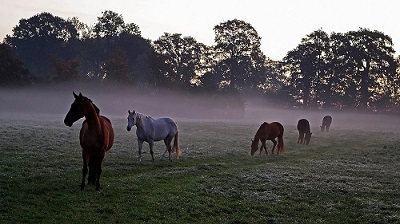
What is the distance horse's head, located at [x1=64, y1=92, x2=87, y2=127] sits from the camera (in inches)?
475

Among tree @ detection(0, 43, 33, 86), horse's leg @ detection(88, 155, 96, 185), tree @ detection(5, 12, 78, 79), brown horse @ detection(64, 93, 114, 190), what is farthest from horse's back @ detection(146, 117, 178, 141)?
tree @ detection(5, 12, 78, 79)

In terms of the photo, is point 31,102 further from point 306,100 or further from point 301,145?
point 306,100

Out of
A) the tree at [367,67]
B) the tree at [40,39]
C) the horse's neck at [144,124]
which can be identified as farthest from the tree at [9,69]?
the tree at [367,67]

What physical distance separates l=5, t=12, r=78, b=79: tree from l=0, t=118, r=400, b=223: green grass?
85281mm

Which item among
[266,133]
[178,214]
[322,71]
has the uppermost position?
[322,71]

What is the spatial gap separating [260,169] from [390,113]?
70989 millimetres

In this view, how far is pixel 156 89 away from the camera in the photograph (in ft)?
258

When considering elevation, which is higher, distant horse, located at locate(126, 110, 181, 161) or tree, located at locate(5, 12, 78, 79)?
tree, located at locate(5, 12, 78, 79)

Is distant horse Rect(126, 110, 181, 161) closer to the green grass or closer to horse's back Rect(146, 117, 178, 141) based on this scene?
horse's back Rect(146, 117, 178, 141)

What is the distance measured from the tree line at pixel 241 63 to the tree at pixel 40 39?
0.26 m

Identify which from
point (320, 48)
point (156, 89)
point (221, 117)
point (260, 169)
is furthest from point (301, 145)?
point (320, 48)

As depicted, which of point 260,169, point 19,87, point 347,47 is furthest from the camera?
point 347,47

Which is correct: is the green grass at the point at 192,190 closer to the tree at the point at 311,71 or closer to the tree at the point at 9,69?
the tree at the point at 9,69

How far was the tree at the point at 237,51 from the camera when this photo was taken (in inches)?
3578
